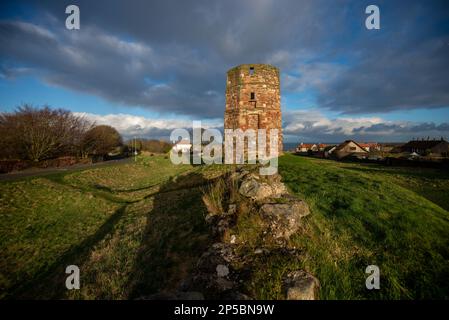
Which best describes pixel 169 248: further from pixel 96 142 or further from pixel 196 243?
pixel 96 142

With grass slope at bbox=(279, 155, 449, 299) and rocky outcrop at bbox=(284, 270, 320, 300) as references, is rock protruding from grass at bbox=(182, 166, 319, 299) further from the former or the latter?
grass slope at bbox=(279, 155, 449, 299)

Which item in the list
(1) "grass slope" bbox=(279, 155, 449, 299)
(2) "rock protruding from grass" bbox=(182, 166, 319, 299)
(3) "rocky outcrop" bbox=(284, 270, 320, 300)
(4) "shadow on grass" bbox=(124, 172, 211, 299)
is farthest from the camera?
(4) "shadow on grass" bbox=(124, 172, 211, 299)

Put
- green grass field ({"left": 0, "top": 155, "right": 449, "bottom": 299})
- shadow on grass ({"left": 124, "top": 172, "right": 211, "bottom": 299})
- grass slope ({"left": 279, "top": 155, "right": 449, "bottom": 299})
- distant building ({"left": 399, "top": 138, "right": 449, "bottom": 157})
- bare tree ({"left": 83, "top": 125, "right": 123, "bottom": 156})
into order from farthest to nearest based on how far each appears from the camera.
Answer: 1. distant building ({"left": 399, "top": 138, "right": 449, "bottom": 157})
2. bare tree ({"left": 83, "top": 125, "right": 123, "bottom": 156})
3. shadow on grass ({"left": 124, "top": 172, "right": 211, "bottom": 299})
4. green grass field ({"left": 0, "top": 155, "right": 449, "bottom": 299})
5. grass slope ({"left": 279, "top": 155, "right": 449, "bottom": 299})

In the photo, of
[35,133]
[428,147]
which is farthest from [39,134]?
[428,147]

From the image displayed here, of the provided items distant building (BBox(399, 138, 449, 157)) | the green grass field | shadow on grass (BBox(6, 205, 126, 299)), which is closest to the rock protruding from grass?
the green grass field

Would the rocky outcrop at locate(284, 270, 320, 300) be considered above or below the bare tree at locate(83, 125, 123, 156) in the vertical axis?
below

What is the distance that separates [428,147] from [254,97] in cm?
7923

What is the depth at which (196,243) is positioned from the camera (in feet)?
24.8

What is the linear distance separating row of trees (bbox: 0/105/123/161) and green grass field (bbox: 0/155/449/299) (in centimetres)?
1987

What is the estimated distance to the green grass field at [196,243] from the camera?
525 cm

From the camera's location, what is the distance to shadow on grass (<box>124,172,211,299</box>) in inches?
241
